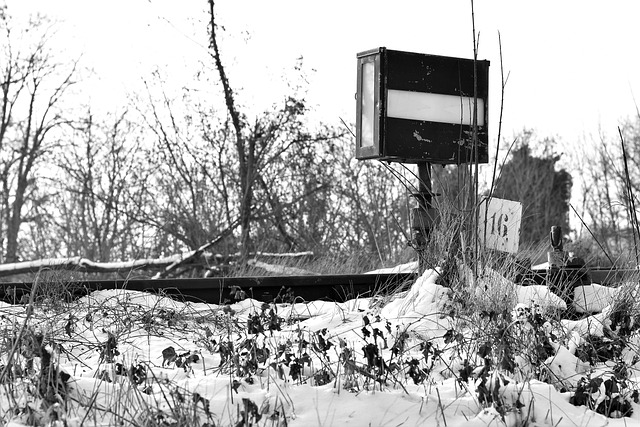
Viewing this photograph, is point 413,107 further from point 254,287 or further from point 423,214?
point 254,287

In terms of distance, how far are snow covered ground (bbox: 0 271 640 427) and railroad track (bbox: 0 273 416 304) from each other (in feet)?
3.55

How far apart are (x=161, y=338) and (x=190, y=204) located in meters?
12.9

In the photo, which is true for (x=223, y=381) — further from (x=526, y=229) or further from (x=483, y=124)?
(x=526, y=229)

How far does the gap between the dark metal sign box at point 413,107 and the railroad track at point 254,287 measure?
100 centimetres

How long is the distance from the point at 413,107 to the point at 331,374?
3376mm

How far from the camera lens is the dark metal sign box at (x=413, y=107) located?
6.58 meters

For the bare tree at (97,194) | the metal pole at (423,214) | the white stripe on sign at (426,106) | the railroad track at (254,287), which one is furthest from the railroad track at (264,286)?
the bare tree at (97,194)

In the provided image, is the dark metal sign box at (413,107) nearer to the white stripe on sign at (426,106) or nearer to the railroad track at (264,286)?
the white stripe on sign at (426,106)

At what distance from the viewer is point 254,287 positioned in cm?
A: 686

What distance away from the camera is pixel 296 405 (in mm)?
3359

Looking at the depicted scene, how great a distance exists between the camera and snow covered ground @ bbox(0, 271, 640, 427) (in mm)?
3215

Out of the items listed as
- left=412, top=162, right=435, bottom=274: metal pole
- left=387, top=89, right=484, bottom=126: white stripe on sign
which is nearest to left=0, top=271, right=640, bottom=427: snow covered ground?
left=412, top=162, right=435, bottom=274: metal pole

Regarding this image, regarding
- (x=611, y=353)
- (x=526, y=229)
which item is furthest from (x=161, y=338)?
(x=526, y=229)

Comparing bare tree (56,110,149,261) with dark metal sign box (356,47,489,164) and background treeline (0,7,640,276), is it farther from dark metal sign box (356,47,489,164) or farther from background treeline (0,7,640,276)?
dark metal sign box (356,47,489,164)
